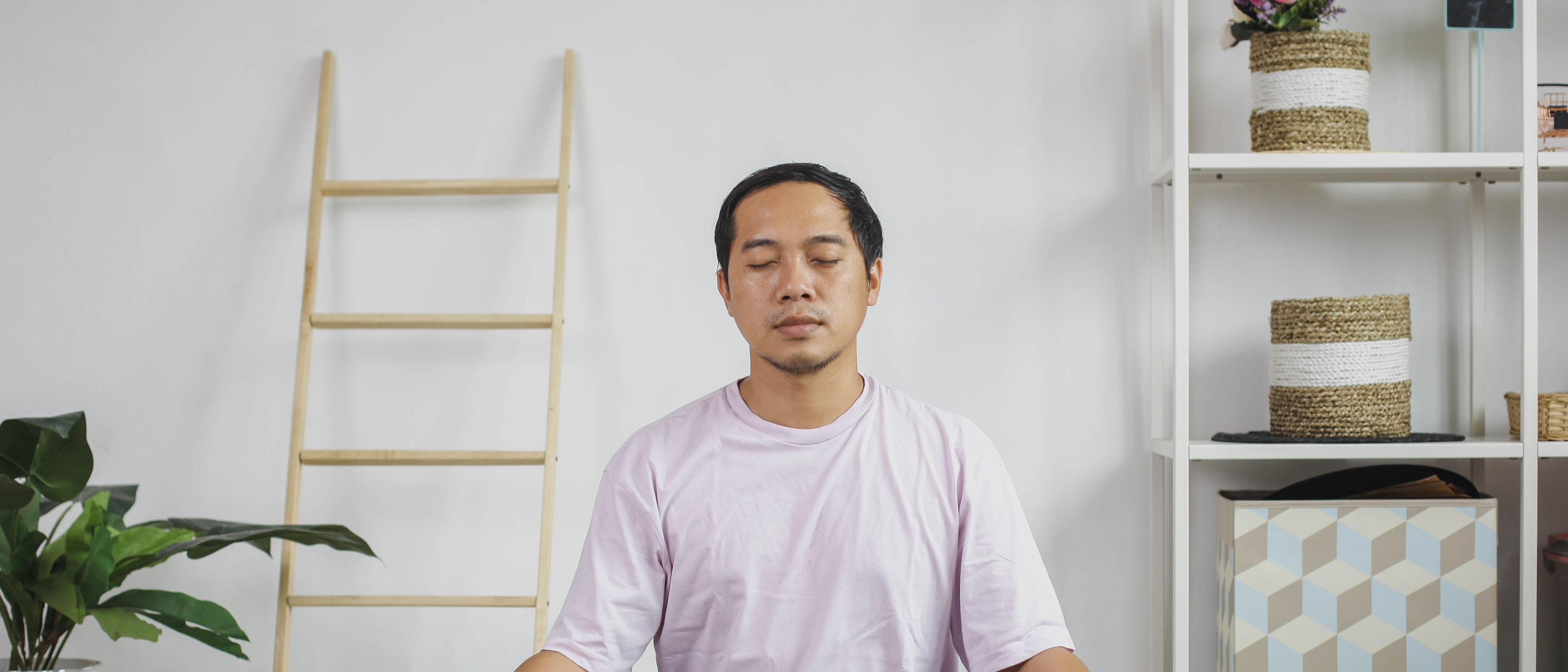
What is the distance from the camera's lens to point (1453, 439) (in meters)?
1.83

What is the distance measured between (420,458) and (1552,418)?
2.19 m

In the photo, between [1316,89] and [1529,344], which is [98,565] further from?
[1529,344]

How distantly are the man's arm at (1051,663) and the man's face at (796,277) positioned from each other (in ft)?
1.45

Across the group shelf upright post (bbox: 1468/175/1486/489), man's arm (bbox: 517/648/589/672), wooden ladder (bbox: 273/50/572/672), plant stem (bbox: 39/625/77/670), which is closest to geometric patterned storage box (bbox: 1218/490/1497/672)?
shelf upright post (bbox: 1468/175/1486/489)

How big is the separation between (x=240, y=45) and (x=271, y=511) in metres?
1.05

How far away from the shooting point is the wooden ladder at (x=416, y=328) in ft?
6.36

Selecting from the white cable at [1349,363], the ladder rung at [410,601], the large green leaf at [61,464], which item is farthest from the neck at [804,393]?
the large green leaf at [61,464]

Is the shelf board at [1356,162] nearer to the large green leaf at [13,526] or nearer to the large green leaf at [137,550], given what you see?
the large green leaf at [137,550]

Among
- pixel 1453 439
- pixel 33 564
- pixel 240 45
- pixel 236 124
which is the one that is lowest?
pixel 33 564

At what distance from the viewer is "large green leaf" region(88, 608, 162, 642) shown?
1.61 metres

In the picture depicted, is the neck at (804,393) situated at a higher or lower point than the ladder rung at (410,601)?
higher

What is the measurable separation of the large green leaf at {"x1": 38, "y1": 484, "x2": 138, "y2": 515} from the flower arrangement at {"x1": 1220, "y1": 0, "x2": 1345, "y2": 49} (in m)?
2.32

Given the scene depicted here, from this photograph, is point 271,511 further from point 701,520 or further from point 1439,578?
point 1439,578

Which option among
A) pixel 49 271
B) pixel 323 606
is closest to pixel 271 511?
pixel 323 606
